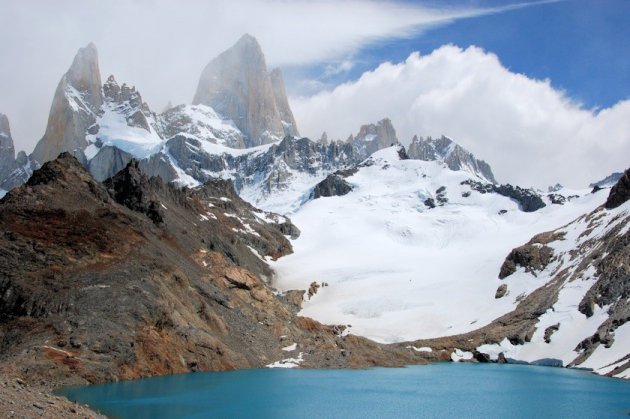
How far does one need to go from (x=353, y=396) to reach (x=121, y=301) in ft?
90.3

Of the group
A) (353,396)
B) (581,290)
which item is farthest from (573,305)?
(353,396)

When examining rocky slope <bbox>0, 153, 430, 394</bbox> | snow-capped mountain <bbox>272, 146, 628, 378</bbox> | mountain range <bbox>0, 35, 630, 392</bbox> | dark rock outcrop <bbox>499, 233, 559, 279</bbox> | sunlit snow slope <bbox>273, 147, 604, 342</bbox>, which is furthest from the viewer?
dark rock outcrop <bbox>499, 233, 559, 279</bbox>

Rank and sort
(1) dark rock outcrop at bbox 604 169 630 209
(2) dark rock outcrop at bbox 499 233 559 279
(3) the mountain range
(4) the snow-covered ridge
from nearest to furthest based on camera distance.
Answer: (3) the mountain range < (4) the snow-covered ridge < (2) dark rock outcrop at bbox 499 233 559 279 < (1) dark rock outcrop at bbox 604 169 630 209

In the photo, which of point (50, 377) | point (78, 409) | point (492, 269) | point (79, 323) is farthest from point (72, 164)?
point (492, 269)

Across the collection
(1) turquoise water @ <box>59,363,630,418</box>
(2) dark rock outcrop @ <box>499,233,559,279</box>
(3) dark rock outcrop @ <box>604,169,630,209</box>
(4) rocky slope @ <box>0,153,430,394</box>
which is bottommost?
(1) turquoise water @ <box>59,363,630,418</box>

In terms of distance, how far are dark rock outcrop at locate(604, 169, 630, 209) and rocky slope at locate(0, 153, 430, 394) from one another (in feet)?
208

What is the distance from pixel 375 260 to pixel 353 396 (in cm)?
12870

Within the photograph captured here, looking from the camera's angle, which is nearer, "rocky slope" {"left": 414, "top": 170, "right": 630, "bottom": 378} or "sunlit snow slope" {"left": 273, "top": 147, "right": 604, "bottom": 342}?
"rocky slope" {"left": 414, "top": 170, "right": 630, "bottom": 378}

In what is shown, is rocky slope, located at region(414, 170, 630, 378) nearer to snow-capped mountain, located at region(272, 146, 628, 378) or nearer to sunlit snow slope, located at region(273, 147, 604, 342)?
snow-capped mountain, located at region(272, 146, 628, 378)

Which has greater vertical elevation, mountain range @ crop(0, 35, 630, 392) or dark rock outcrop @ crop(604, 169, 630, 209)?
dark rock outcrop @ crop(604, 169, 630, 209)

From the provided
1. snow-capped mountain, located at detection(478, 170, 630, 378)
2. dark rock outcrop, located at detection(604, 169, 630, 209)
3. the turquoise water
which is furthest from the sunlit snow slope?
the turquoise water

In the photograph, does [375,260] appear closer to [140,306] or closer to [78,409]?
[140,306]

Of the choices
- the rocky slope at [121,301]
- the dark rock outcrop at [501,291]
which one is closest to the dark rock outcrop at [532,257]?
the dark rock outcrop at [501,291]

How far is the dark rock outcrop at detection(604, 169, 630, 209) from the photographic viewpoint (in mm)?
139125
